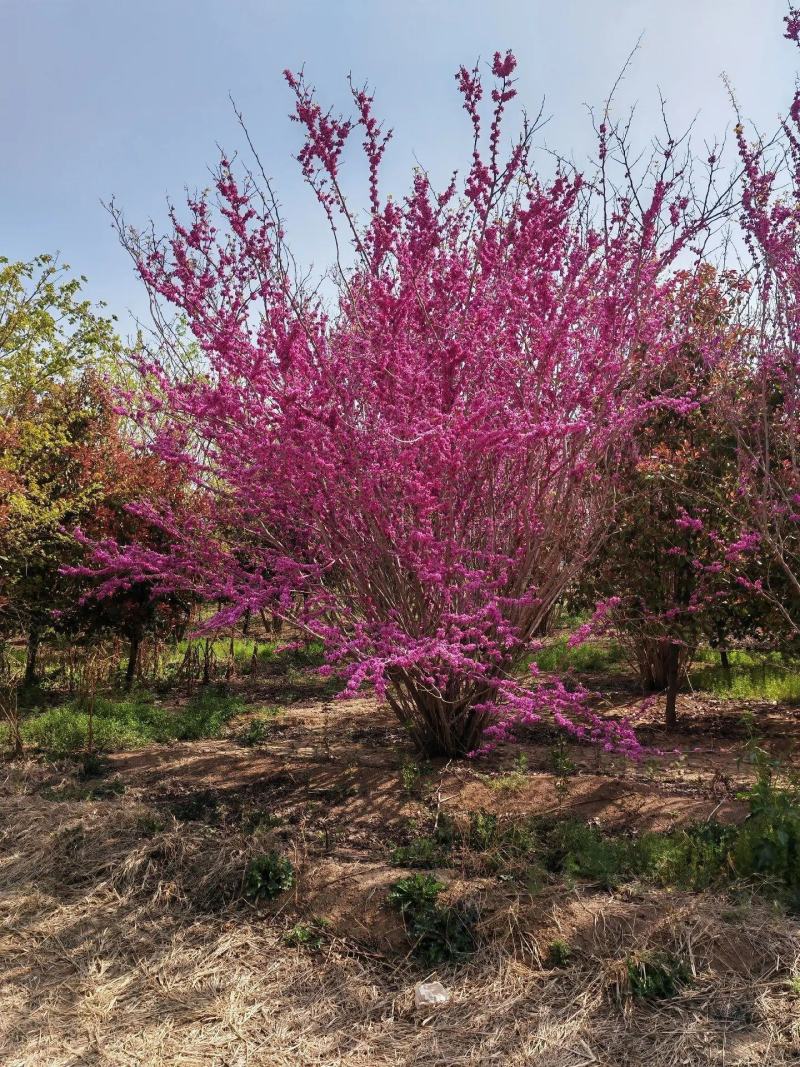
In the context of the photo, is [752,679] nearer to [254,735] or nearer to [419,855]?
[254,735]

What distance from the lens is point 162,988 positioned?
9.11 feet

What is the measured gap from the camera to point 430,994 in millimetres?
2666

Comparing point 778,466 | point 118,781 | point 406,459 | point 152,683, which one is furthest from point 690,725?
Result: point 152,683

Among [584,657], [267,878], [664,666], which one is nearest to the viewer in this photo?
[267,878]

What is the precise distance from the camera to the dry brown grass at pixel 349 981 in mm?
2430

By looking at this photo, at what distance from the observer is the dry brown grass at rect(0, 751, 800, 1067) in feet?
7.97

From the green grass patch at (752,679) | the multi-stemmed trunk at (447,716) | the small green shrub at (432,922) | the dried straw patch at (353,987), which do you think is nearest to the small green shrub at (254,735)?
the multi-stemmed trunk at (447,716)

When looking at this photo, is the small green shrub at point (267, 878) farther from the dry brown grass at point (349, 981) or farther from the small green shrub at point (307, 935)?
the small green shrub at point (307, 935)

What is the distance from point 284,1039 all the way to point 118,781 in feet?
8.51

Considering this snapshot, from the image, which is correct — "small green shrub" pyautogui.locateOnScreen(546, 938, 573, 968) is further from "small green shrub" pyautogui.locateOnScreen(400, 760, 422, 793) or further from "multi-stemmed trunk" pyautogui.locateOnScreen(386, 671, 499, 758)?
"multi-stemmed trunk" pyautogui.locateOnScreen(386, 671, 499, 758)

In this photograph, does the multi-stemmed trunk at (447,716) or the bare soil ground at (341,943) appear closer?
the bare soil ground at (341,943)

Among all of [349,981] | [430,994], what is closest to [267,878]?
[349,981]

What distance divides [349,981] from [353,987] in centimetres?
3

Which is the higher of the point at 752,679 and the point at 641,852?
the point at 752,679
